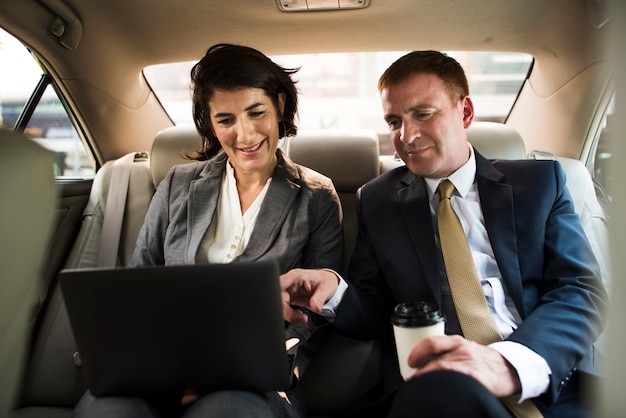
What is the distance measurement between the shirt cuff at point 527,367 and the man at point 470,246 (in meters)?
0.02

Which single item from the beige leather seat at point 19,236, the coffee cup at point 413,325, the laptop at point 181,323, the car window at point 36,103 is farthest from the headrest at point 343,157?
the beige leather seat at point 19,236

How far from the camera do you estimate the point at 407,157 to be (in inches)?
62.0

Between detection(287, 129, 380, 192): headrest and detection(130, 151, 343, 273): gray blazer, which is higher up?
detection(287, 129, 380, 192): headrest

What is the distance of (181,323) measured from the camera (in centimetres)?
104

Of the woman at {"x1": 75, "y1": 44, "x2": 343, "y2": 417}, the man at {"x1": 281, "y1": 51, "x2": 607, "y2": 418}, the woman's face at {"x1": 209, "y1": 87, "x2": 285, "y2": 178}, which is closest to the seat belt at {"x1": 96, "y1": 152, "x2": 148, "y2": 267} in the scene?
the woman at {"x1": 75, "y1": 44, "x2": 343, "y2": 417}

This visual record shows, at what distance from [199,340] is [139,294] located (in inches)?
5.6

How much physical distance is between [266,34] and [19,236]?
173 cm

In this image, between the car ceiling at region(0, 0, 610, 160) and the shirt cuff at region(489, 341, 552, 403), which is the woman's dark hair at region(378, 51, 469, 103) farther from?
the shirt cuff at region(489, 341, 552, 403)

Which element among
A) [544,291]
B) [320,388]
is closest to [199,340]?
[320,388]

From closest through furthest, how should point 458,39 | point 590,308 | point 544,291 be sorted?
point 590,308
point 544,291
point 458,39

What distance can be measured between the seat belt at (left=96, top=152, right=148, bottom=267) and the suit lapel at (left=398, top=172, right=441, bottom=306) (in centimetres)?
112

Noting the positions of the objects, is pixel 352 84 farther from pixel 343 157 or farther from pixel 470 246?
pixel 470 246

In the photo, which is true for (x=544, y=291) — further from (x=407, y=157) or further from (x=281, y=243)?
(x=281, y=243)

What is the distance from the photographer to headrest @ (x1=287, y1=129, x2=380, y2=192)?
2045 mm
